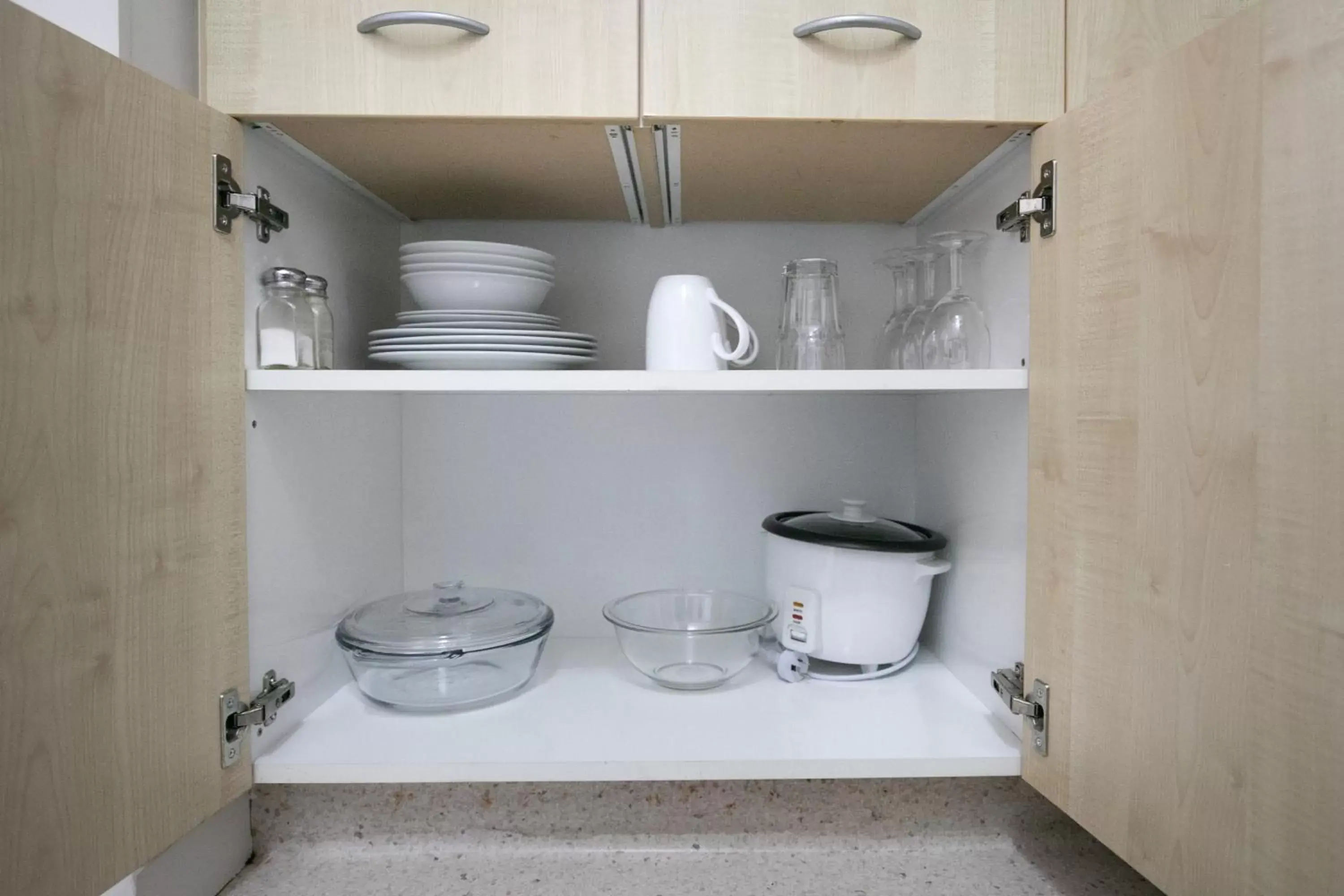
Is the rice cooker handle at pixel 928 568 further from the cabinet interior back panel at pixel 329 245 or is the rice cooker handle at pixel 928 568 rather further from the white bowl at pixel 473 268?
the cabinet interior back panel at pixel 329 245

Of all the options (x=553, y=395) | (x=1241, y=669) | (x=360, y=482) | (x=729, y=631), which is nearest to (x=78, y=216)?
(x=360, y=482)

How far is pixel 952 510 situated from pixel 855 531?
146 millimetres

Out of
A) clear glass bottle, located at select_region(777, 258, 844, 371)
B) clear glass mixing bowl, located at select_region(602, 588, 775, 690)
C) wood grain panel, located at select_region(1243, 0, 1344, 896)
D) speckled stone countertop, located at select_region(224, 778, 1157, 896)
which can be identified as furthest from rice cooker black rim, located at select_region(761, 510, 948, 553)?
wood grain panel, located at select_region(1243, 0, 1344, 896)

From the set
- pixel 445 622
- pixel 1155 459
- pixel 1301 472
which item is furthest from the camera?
pixel 445 622

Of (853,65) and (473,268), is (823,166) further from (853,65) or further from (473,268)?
(473,268)

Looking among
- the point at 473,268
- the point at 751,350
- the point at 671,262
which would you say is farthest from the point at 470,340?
the point at 671,262

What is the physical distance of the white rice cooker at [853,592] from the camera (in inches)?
37.2

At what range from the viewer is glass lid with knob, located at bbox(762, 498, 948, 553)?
932 millimetres

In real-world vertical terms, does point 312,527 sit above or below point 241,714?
above

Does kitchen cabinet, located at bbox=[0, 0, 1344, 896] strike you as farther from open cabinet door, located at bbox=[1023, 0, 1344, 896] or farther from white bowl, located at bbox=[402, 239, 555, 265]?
white bowl, located at bbox=[402, 239, 555, 265]

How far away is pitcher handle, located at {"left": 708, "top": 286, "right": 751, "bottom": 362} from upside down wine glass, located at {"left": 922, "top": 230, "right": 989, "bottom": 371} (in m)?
0.25

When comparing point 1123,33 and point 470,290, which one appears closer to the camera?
point 1123,33

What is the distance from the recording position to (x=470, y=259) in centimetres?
88

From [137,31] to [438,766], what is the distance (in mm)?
842
